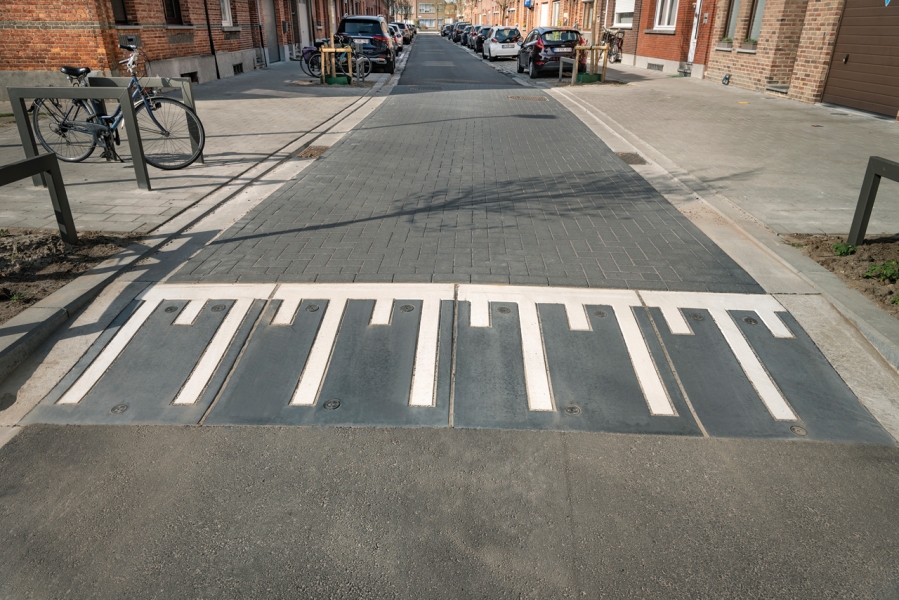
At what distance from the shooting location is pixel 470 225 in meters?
6.50

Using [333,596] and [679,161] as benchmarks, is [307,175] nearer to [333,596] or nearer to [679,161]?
[679,161]

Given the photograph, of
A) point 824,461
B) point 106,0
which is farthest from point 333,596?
point 106,0

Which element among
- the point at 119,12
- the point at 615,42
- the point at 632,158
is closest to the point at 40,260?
the point at 632,158

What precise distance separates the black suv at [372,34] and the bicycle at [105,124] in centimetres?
1568

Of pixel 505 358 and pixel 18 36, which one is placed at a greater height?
pixel 18 36

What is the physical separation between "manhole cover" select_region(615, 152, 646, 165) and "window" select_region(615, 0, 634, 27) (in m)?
23.4

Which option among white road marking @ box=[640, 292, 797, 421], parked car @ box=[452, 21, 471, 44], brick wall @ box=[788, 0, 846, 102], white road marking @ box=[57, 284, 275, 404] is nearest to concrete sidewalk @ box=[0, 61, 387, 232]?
white road marking @ box=[57, 284, 275, 404]

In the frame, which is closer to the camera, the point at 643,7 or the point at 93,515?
the point at 93,515

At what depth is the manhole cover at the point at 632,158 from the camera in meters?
9.63

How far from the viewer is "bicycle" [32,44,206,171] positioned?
820cm

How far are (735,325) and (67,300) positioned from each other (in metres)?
4.78

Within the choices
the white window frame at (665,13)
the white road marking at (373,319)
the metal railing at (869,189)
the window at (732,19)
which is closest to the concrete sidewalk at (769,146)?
the metal railing at (869,189)

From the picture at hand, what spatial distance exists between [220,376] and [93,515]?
1195 millimetres

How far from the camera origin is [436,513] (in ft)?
9.64
